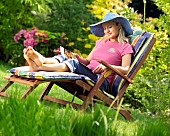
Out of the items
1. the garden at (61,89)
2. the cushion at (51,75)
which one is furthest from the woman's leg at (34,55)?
the garden at (61,89)

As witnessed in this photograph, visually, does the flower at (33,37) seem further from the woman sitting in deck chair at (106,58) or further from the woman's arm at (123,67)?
the woman's arm at (123,67)

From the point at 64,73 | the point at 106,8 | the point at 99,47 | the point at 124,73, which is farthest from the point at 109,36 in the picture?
the point at 106,8

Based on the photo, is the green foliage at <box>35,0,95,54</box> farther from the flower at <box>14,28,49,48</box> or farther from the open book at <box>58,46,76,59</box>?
the open book at <box>58,46,76,59</box>

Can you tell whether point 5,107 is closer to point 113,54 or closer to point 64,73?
point 64,73

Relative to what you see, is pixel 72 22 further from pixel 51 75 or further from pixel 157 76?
pixel 51 75

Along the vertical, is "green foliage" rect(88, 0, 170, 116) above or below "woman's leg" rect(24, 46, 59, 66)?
below

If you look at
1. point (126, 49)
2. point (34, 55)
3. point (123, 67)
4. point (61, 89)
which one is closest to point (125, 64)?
point (123, 67)


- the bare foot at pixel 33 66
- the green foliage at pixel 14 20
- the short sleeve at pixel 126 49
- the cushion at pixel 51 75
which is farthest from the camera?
the green foliage at pixel 14 20

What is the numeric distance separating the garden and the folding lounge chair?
0.16 m

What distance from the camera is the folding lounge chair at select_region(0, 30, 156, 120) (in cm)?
510

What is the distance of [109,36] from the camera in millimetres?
5836

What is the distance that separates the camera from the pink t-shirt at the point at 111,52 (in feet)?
18.6

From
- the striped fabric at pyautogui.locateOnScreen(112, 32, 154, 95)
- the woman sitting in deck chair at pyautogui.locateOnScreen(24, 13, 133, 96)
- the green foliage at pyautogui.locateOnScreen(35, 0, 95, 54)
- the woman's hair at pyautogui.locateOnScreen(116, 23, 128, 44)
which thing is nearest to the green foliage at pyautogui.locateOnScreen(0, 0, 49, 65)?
the green foliage at pyautogui.locateOnScreen(35, 0, 95, 54)

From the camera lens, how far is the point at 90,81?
5266 mm
